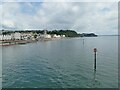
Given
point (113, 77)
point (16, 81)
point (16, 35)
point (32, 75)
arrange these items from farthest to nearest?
point (16, 35) < point (32, 75) < point (113, 77) < point (16, 81)

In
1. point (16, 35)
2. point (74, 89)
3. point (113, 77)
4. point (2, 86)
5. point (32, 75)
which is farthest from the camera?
point (16, 35)

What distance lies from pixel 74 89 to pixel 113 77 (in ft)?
20.7

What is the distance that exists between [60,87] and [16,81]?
17.0 ft

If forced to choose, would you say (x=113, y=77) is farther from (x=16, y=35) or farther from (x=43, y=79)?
(x=16, y=35)

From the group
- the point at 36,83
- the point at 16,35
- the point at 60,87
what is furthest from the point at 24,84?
the point at 16,35

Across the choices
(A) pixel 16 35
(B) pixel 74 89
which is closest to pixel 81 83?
(B) pixel 74 89

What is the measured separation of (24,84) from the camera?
18.4 m

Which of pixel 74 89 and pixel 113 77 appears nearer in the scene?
pixel 74 89

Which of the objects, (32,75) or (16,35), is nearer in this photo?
(32,75)

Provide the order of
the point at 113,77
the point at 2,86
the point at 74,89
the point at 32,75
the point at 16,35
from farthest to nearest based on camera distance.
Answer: the point at 16,35 → the point at 32,75 → the point at 113,77 → the point at 2,86 → the point at 74,89

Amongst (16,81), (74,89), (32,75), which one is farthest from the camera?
(32,75)

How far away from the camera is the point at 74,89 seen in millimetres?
16594

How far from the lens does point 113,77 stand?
2078 cm

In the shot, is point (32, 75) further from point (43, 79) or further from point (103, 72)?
point (103, 72)
